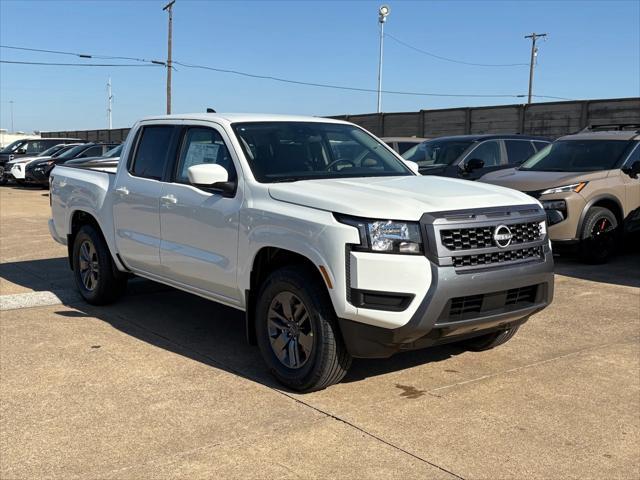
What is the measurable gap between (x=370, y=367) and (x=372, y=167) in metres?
1.59

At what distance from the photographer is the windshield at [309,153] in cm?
511

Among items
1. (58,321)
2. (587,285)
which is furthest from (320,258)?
(587,285)

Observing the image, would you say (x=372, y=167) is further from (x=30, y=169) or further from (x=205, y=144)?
(x=30, y=169)

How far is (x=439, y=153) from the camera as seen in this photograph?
12.3 metres

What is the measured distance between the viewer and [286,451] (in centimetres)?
372

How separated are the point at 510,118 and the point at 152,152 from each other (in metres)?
18.7

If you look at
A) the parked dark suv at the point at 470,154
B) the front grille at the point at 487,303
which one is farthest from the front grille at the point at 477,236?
the parked dark suv at the point at 470,154

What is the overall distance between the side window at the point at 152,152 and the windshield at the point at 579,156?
6153 millimetres

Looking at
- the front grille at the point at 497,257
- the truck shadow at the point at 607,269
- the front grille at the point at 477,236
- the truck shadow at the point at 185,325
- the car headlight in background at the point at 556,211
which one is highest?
the front grille at the point at 477,236

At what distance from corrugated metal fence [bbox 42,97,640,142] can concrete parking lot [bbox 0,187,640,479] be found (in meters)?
15.2

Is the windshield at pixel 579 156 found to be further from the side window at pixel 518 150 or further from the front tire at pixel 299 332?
the front tire at pixel 299 332

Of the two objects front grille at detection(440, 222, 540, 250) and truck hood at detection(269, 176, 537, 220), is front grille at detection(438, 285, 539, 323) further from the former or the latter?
truck hood at detection(269, 176, 537, 220)

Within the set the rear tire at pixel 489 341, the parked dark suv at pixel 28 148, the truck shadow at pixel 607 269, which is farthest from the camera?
the parked dark suv at pixel 28 148

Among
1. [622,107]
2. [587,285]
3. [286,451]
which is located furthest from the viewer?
[622,107]
